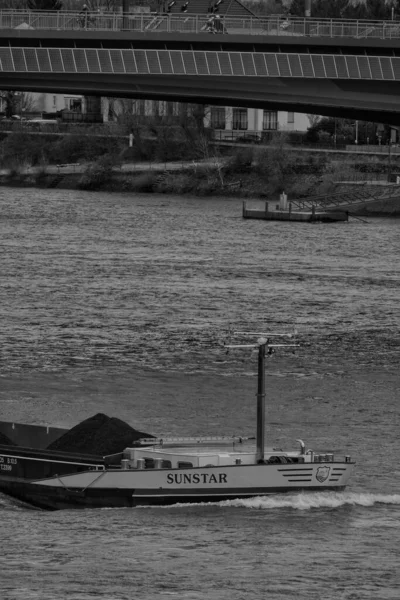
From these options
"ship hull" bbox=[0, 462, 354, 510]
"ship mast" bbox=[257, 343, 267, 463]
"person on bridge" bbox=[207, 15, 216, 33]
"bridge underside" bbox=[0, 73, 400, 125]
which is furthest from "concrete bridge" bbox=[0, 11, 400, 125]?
"ship hull" bbox=[0, 462, 354, 510]

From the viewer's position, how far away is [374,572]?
168ft

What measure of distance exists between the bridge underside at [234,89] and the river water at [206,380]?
38.5ft

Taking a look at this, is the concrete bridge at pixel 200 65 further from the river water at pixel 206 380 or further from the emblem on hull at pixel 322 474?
the emblem on hull at pixel 322 474

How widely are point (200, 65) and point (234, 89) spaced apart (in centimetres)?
266

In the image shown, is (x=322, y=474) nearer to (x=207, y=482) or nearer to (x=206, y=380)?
(x=207, y=482)

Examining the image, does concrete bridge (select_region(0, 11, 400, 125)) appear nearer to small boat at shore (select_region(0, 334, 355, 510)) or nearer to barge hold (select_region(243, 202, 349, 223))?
small boat at shore (select_region(0, 334, 355, 510))

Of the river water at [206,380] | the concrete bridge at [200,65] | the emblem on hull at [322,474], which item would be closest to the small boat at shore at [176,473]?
the emblem on hull at [322,474]

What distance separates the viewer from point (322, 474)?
57.2 metres

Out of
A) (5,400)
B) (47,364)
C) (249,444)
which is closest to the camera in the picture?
(249,444)

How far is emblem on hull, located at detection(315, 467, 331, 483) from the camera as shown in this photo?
57.1 meters

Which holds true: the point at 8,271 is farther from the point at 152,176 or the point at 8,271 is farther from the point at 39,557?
the point at 152,176

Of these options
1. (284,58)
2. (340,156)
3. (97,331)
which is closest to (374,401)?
(97,331)

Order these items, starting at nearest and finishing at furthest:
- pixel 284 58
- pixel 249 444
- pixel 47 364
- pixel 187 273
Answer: pixel 249 444, pixel 47 364, pixel 284 58, pixel 187 273

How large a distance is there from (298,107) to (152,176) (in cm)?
9476
